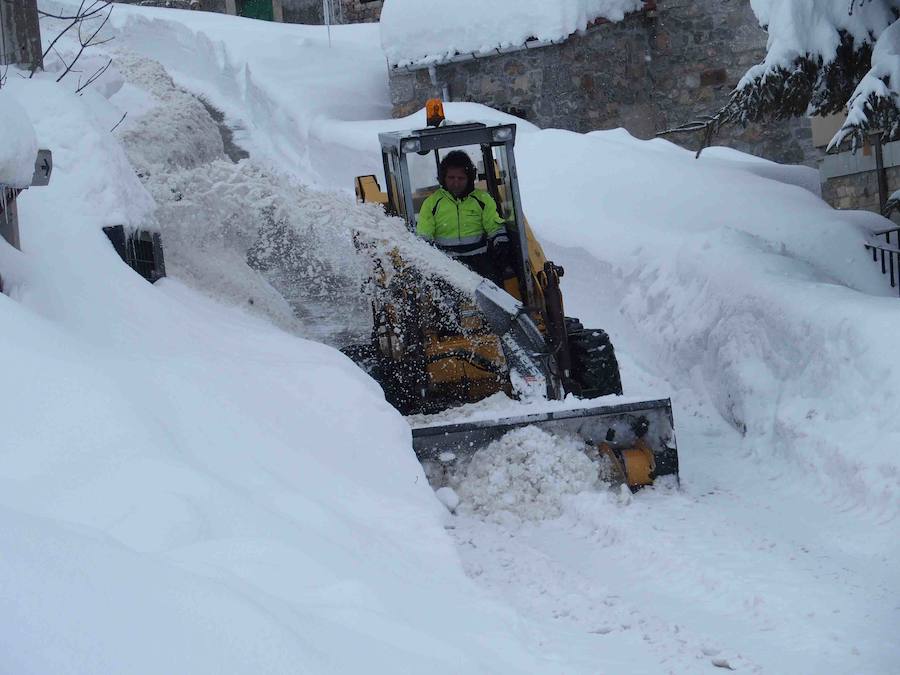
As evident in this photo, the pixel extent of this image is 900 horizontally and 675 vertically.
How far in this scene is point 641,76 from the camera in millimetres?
19828

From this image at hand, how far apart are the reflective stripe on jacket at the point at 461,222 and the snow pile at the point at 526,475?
200cm

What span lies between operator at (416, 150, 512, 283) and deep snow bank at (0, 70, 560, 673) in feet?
3.98

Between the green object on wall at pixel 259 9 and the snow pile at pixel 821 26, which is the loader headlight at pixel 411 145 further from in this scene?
A: the green object on wall at pixel 259 9

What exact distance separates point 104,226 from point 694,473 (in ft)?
13.0

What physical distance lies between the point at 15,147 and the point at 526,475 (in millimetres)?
3119

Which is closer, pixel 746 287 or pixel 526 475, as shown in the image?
pixel 526 475

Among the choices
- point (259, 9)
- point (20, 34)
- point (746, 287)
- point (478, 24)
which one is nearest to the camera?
point (20, 34)

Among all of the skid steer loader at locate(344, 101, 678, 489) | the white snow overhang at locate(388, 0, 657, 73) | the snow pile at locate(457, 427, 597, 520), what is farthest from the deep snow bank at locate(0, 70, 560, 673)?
the white snow overhang at locate(388, 0, 657, 73)

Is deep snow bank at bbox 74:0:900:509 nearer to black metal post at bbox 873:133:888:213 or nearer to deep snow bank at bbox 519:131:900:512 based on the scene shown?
deep snow bank at bbox 519:131:900:512

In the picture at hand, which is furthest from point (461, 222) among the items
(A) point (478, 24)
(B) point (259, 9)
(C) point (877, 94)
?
(B) point (259, 9)

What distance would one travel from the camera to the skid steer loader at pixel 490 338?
676cm

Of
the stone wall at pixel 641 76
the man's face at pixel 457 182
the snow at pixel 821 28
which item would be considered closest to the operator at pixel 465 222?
the man's face at pixel 457 182

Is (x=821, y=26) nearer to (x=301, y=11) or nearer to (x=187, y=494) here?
(x=187, y=494)

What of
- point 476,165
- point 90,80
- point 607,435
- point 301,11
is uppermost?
point 301,11
